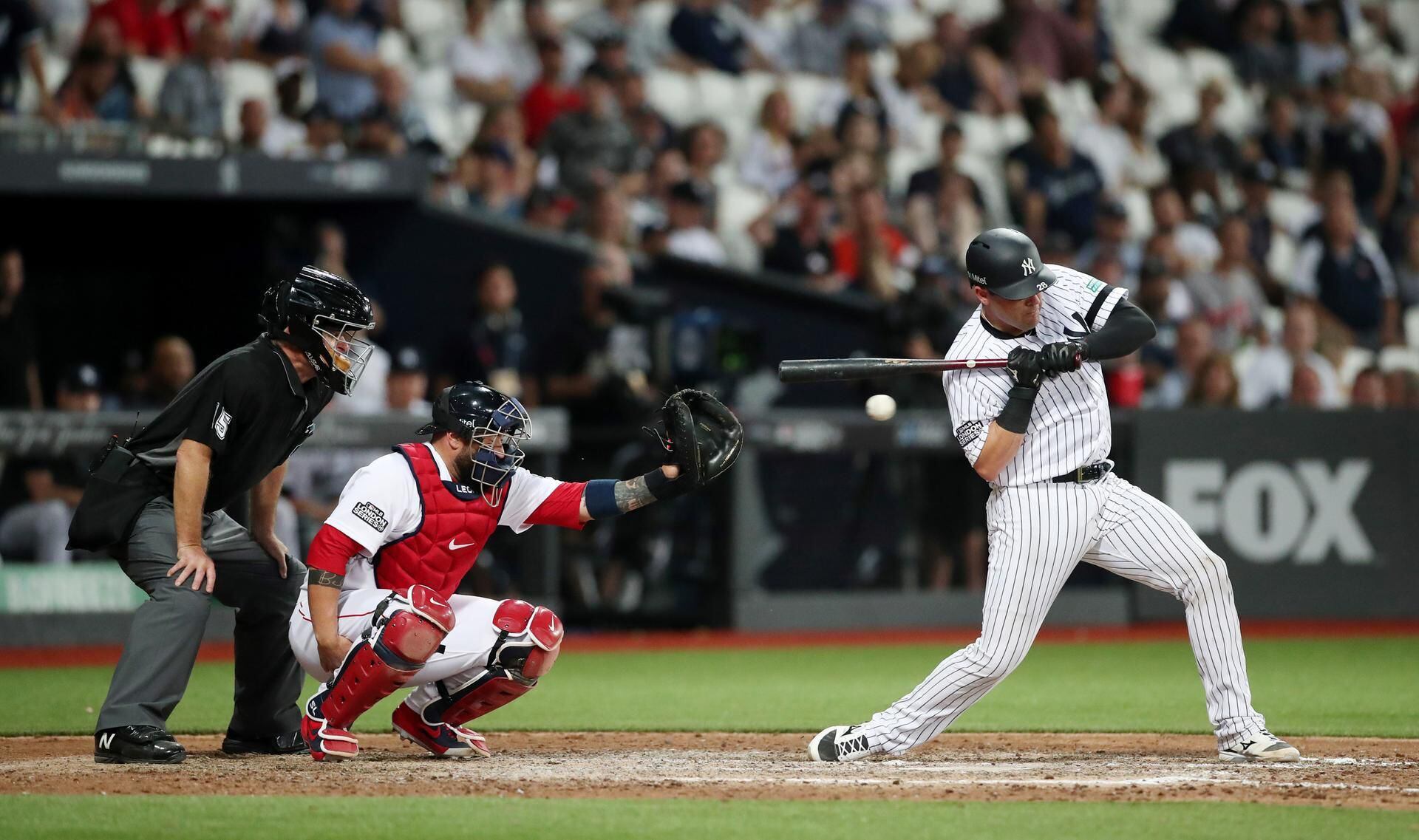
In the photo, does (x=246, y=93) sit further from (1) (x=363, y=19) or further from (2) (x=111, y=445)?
(2) (x=111, y=445)

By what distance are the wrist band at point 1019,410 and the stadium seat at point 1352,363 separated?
8552mm

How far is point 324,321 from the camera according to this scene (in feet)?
18.6

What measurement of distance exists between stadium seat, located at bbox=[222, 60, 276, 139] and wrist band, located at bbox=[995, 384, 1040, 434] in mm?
7611

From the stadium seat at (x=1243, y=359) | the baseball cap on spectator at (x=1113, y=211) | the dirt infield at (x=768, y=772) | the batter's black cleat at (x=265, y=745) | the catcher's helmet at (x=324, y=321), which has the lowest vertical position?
the dirt infield at (x=768, y=772)

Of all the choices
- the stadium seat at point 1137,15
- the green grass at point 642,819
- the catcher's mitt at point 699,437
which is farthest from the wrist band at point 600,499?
the stadium seat at point 1137,15

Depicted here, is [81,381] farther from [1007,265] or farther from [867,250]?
[1007,265]

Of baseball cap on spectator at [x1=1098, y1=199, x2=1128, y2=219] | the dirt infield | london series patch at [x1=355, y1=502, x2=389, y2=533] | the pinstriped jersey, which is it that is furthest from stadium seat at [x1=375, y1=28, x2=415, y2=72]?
the pinstriped jersey

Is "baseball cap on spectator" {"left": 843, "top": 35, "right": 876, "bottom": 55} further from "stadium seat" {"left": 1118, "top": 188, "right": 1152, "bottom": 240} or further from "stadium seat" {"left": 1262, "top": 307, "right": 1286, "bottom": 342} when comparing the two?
"stadium seat" {"left": 1262, "top": 307, "right": 1286, "bottom": 342}

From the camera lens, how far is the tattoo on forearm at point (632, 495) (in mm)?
5645

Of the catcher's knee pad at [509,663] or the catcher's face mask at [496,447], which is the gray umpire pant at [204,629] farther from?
the catcher's face mask at [496,447]

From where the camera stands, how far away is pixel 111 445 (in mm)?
5871

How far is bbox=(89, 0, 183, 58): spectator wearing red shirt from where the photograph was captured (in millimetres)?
11562

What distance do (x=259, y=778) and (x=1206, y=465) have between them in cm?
771

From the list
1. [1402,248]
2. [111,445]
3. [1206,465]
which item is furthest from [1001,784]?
[1402,248]
